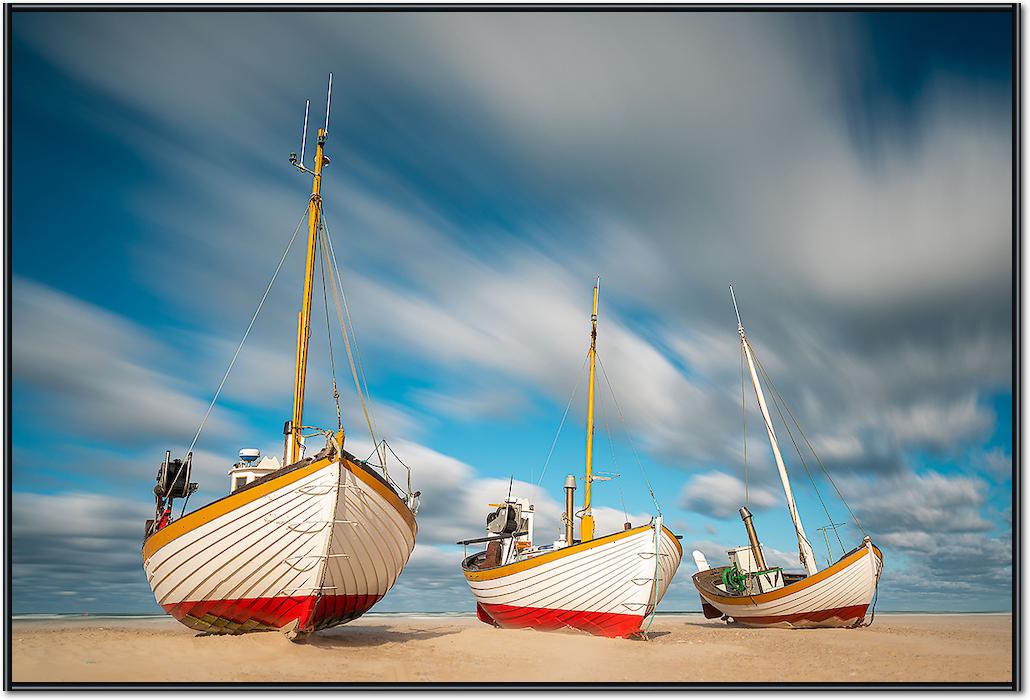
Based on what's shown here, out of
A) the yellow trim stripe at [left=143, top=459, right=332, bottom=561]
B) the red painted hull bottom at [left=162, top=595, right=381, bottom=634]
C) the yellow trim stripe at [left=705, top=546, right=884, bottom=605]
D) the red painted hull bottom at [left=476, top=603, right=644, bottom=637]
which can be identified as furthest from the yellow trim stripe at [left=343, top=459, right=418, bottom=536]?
the yellow trim stripe at [left=705, top=546, right=884, bottom=605]

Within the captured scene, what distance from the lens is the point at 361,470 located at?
1179 cm

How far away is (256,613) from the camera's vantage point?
37.3 ft

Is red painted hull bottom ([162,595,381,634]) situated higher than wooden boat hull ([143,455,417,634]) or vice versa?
wooden boat hull ([143,455,417,634])

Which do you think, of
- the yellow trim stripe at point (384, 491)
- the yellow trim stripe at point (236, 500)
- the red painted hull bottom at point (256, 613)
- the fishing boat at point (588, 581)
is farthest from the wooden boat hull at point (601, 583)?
the yellow trim stripe at point (236, 500)

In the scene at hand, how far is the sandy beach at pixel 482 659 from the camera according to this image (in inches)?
342

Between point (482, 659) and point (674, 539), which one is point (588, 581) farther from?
point (482, 659)

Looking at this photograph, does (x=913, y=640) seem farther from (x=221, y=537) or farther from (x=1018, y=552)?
(x=221, y=537)

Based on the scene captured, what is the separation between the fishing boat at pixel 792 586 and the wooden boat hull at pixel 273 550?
14.4m

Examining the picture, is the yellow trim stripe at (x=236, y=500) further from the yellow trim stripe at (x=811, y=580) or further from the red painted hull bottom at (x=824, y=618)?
the red painted hull bottom at (x=824, y=618)

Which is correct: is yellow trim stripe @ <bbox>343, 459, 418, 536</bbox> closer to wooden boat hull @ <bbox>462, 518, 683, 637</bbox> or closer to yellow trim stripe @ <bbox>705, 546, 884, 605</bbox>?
wooden boat hull @ <bbox>462, 518, 683, 637</bbox>

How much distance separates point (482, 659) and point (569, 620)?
6735mm

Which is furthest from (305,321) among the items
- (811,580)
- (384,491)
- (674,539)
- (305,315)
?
(811,580)

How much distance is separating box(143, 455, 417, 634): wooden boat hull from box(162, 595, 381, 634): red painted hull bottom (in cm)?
2

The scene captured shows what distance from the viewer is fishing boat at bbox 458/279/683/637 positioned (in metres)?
16.4
